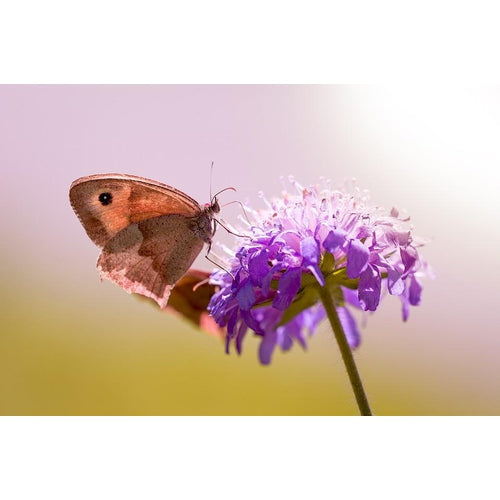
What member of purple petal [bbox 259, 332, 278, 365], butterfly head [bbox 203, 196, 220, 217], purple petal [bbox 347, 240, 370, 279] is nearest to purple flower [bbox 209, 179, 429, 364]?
purple petal [bbox 347, 240, 370, 279]

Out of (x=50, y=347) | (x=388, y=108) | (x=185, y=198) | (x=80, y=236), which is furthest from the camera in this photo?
(x=50, y=347)

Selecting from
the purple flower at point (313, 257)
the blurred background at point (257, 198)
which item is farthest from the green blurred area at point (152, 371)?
the purple flower at point (313, 257)

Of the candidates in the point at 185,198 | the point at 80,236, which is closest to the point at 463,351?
the point at 185,198

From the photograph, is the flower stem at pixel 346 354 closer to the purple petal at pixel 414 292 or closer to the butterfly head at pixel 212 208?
the purple petal at pixel 414 292

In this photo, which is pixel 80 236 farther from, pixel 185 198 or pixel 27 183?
pixel 185 198

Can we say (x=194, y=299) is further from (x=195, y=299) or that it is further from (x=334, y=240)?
(x=334, y=240)
